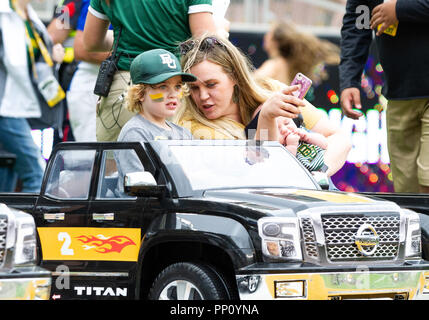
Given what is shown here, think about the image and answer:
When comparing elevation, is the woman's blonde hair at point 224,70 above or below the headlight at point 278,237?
above

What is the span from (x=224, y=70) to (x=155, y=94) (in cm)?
70

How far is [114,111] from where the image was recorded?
7.72m

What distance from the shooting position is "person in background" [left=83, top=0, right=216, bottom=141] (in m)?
7.54

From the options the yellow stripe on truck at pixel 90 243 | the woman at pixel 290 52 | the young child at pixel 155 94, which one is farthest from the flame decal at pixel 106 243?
the woman at pixel 290 52

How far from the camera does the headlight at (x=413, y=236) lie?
5.94 metres

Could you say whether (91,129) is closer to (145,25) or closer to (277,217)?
(145,25)

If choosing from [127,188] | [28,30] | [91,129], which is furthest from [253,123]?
[28,30]

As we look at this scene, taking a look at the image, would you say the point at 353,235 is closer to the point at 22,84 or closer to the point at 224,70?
the point at 224,70

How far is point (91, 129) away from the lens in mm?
9484

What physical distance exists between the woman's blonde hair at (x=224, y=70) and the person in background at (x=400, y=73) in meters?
0.85

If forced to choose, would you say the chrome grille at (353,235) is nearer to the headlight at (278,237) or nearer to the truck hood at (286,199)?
the truck hood at (286,199)

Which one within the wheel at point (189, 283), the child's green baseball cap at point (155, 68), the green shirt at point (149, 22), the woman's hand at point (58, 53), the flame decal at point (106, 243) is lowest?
the wheel at point (189, 283)

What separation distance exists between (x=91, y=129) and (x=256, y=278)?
4402 millimetres

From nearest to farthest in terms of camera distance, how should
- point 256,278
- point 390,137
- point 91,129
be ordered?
point 256,278 < point 390,137 < point 91,129
